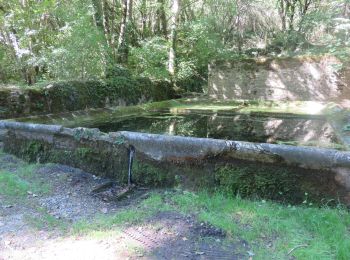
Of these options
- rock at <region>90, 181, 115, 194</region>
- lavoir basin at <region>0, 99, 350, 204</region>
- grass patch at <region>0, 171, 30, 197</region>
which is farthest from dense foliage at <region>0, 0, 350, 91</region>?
rock at <region>90, 181, 115, 194</region>

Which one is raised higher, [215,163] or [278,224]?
[215,163]

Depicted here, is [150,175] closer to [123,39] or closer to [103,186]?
[103,186]

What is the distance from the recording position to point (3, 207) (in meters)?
3.94

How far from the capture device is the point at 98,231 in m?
3.33

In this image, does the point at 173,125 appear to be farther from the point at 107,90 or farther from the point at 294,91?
the point at 294,91

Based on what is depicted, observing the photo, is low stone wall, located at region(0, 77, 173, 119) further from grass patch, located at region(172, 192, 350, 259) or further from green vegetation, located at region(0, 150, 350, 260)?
grass patch, located at region(172, 192, 350, 259)

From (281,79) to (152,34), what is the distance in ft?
23.1

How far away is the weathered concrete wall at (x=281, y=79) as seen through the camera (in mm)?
12695

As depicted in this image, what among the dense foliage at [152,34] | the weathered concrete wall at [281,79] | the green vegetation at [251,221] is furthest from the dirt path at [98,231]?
the weathered concrete wall at [281,79]

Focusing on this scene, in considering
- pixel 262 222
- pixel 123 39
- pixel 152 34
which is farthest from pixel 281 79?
pixel 262 222

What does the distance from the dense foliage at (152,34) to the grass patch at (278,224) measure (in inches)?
188

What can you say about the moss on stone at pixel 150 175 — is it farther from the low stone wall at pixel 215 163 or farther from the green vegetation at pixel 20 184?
the green vegetation at pixel 20 184

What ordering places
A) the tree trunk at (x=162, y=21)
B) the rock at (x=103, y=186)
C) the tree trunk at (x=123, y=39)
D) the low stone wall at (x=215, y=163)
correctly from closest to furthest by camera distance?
the low stone wall at (x=215, y=163)
the rock at (x=103, y=186)
the tree trunk at (x=123, y=39)
the tree trunk at (x=162, y=21)

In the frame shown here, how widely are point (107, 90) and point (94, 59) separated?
90 cm
